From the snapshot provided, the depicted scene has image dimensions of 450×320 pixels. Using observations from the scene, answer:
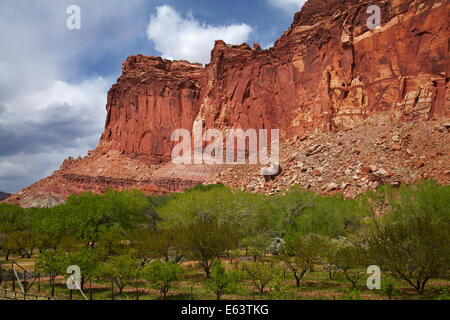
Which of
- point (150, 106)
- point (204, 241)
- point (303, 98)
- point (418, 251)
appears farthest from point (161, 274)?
point (150, 106)

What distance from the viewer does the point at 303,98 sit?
258 feet

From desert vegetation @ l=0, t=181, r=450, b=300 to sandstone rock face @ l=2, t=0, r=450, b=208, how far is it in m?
13.7

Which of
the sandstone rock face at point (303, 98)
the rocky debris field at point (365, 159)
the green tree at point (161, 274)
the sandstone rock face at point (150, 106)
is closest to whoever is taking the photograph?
the green tree at point (161, 274)

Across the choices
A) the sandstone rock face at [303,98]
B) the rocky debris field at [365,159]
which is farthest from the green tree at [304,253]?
the sandstone rock face at [303,98]

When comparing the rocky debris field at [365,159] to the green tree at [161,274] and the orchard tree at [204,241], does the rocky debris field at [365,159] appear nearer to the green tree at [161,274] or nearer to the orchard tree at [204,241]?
the orchard tree at [204,241]

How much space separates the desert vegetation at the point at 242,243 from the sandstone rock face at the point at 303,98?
45.1 feet

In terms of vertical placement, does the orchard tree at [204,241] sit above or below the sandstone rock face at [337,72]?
below

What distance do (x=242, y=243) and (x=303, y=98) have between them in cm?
5195

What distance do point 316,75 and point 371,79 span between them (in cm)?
1481

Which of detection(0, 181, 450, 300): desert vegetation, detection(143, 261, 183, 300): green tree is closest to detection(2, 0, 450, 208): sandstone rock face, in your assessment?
detection(0, 181, 450, 300): desert vegetation

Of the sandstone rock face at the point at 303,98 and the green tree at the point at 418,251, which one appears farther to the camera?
the sandstone rock face at the point at 303,98

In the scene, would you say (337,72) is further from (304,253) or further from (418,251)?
(418,251)

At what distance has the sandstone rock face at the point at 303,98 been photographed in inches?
2136

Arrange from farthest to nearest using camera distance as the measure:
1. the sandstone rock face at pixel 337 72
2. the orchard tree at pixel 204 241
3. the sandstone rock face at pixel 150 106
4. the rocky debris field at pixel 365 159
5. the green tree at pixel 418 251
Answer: the sandstone rock face at pixel 150 106, the sandstone rock face at pixel 337 72, the rocky debris field at pixel 365 159, the orchard tree at pixel 204 241, the green tree at pixel 418 251
